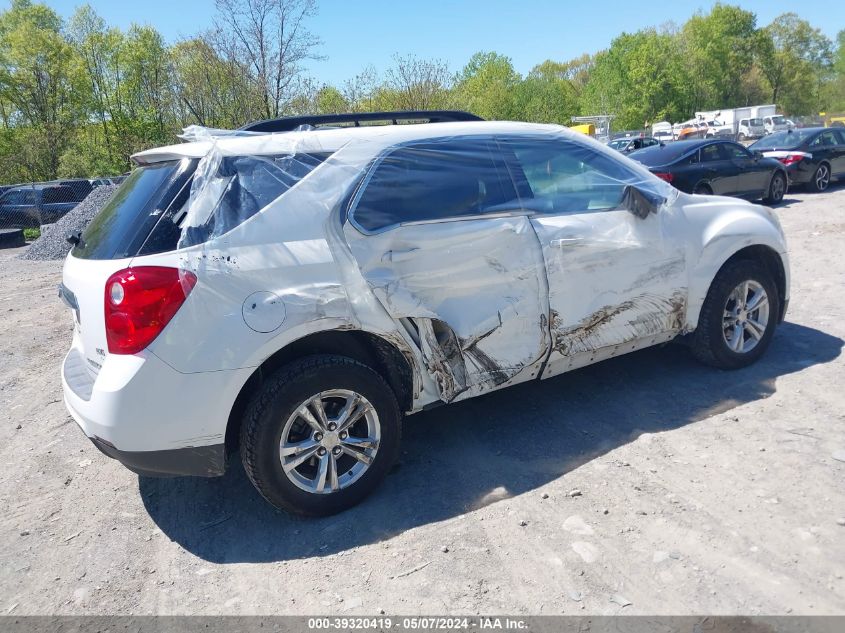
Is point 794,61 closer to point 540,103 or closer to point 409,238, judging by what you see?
point 540,103

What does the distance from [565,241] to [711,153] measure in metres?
10.7

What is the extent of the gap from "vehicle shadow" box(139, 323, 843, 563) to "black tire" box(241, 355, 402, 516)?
133 millimetres

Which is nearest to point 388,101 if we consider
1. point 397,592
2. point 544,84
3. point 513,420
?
point 513,420

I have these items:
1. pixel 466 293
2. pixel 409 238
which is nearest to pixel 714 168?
pixel 466 293

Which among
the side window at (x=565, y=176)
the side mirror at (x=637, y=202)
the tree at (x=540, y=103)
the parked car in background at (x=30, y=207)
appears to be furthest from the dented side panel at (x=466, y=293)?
the tree at (x=540, y=103)

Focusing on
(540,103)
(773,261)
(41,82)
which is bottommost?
(773,261)

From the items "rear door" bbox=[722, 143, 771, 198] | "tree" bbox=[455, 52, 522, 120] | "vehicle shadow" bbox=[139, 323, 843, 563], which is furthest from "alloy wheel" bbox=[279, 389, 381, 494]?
"tree" bbox=[455, 52, 522, 120]

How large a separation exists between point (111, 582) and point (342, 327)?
1576 millimetres

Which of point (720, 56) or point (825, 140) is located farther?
point (720, 56)

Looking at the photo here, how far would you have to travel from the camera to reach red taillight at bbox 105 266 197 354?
289cm

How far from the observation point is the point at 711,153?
12977 mm

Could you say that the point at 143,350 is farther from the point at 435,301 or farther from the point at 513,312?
the point at 513,312

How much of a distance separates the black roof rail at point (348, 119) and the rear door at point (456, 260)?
2.26 ft

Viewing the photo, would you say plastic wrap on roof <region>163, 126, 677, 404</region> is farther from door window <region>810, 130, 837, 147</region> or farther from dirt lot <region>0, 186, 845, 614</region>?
door window <region>810, 130, 837, 147</region>
